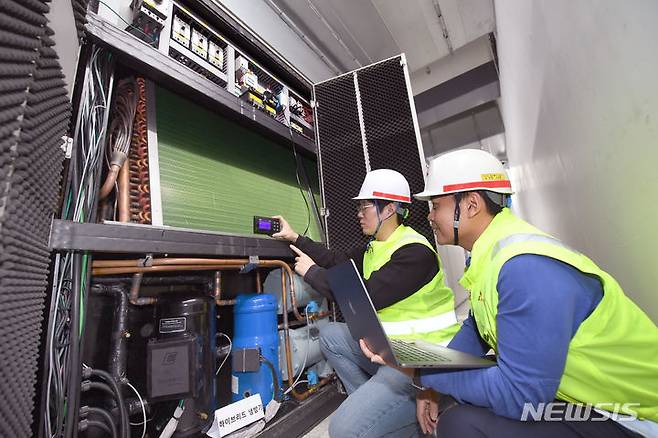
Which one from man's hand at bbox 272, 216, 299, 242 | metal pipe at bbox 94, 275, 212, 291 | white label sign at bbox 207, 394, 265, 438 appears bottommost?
white label sign at bbox 207, 394, 265, 438

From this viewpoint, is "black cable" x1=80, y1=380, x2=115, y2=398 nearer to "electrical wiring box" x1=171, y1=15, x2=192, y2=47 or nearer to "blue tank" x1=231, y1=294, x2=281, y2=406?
"blue tank" x1=231, y1=294, x2=281, y2=406

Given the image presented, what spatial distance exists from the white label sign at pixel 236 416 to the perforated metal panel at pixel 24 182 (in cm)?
83

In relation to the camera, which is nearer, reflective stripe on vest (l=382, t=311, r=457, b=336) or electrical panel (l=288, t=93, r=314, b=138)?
reflective stripe on vest (l=382, t=311, r=457, b=336)

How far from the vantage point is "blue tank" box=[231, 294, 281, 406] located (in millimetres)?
1693

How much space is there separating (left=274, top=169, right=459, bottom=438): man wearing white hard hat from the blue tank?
1.12 feet

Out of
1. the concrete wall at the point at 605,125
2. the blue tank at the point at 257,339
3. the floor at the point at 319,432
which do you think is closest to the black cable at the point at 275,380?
the blue tank at the point at 257,339

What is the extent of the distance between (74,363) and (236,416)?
2.63 ft

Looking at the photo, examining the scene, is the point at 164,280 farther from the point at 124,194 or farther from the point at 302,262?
the point at 302,262

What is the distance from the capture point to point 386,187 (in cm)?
192

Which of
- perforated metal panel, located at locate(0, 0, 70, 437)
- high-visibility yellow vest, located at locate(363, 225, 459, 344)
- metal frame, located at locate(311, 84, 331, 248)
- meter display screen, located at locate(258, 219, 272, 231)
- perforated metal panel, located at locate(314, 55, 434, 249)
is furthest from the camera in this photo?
metal frame, located at locate(311, 84, 331, 248)

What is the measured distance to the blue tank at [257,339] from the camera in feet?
5.56

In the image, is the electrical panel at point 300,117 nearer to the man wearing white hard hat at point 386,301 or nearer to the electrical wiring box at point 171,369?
the man wearing white hard hat at point 386,301

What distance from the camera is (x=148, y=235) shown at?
1256mm

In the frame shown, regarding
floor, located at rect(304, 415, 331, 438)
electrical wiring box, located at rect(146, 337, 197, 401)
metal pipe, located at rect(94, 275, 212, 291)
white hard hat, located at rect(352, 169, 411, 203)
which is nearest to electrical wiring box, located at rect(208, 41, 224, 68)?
white hard hat, located at rect(352, 169, 411, 203)
